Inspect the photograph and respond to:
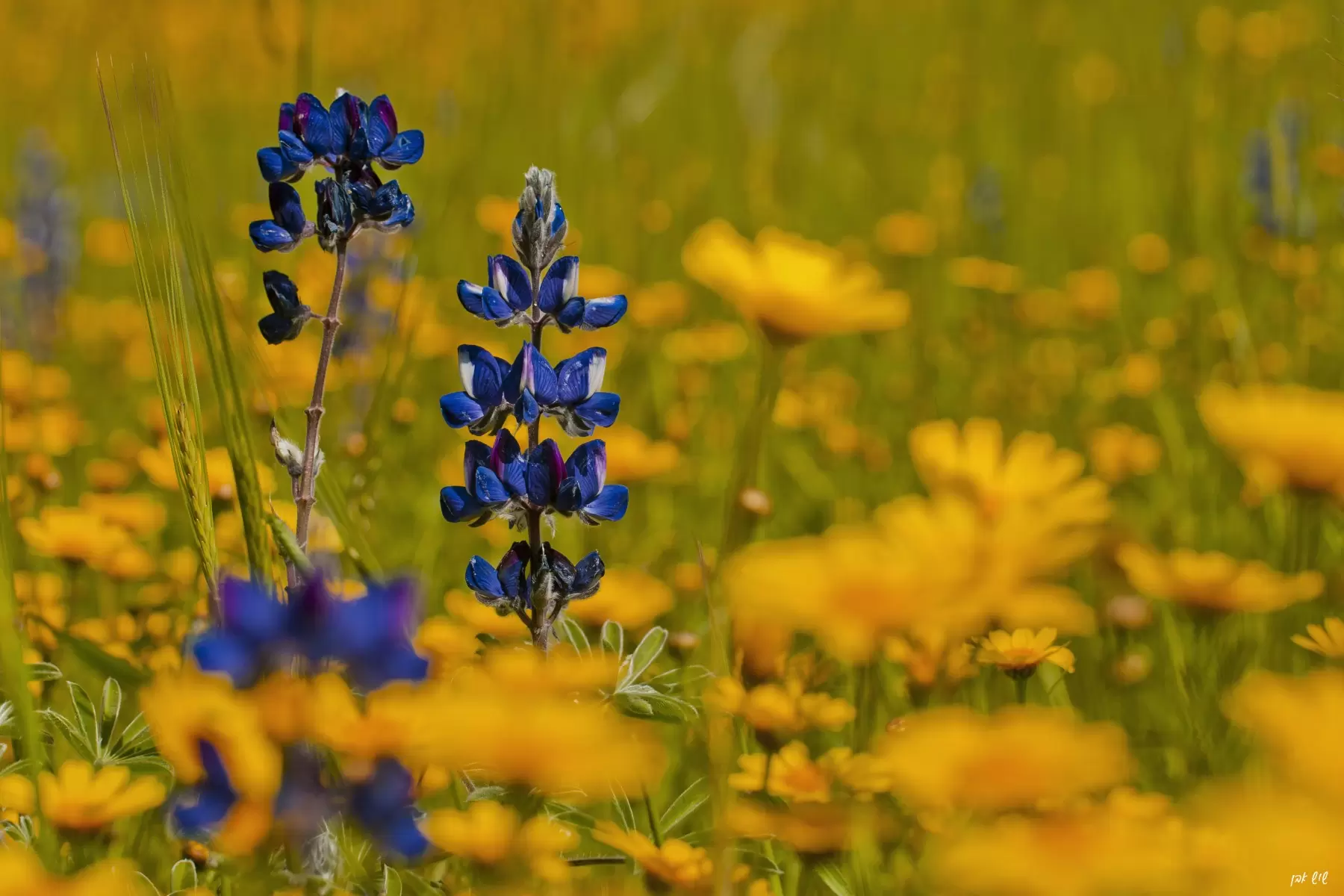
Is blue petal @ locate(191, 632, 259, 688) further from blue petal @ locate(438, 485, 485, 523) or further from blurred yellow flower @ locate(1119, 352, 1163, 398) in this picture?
blurred yellow flower @ locate(1119, 352, 1163, 398)

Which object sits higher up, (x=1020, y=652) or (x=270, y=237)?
(x=270, y=237)

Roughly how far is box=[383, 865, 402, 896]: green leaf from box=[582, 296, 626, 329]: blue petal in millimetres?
469

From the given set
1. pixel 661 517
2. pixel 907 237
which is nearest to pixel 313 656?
pixel 661 517

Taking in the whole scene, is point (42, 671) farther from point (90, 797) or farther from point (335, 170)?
point (335, 170)

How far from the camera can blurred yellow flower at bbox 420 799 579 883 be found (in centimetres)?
77

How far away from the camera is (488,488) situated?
97 cm

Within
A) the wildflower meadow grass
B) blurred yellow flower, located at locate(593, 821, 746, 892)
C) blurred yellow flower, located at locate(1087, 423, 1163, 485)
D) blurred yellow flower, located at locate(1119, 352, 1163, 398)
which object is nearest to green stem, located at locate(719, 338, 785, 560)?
the wildflower meadow grass

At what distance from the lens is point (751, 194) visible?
3.62 metres

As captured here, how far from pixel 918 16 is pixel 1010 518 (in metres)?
5.49

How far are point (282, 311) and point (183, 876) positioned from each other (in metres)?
0.47

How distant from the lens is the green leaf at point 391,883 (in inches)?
32.9

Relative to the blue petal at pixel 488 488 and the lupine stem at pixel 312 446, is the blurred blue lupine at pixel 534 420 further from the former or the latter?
the lupine stem at pixel 312 446

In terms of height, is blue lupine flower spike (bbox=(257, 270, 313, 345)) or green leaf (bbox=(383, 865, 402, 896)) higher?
blue lupine flower spike (bbox=(257, 270, 313, 345))

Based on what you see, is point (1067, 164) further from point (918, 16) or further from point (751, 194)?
point (918, 16)
